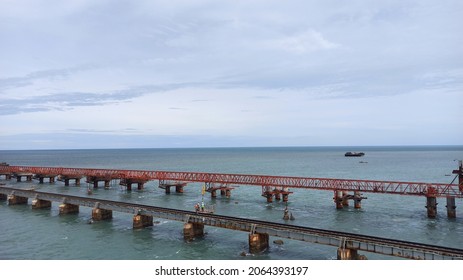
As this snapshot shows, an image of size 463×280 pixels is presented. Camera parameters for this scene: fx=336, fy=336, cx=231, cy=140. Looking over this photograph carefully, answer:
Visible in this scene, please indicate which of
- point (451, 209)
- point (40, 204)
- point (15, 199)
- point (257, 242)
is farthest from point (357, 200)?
point (15, 199)

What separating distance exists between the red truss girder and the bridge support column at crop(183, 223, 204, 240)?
2606 centimetres

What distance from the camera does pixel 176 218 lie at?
38.5 meters

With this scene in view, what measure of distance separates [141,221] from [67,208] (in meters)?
16.9

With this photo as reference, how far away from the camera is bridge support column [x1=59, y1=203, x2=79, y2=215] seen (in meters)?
50.6

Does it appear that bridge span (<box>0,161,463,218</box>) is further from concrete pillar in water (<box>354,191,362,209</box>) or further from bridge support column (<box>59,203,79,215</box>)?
bridge support column (<box>59,203,79,215</box>)

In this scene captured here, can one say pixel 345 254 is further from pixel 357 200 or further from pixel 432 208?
pixel 357 200

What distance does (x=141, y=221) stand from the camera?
41.4 metres

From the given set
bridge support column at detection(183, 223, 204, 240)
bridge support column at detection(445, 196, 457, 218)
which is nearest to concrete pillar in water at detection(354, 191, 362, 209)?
bridge support column at detection(445, 196, 457, 218)

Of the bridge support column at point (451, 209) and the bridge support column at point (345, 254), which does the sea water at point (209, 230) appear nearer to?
the bridge support column at point (451, 209)

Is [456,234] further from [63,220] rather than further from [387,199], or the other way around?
[63,220]

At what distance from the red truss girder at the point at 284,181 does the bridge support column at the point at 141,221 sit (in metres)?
25.4

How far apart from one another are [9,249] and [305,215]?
36.9 metres

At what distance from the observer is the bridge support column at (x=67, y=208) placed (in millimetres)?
50575

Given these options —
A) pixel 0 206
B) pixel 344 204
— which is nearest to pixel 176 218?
pixel 344 204
